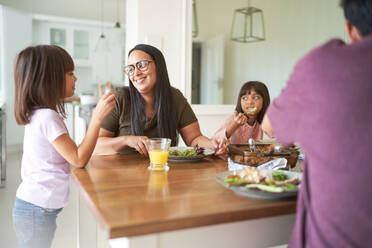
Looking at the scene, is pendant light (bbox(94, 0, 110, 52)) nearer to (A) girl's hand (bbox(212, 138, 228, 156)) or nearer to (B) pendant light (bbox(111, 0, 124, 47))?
(B) pendant light (bbox(111, 0, 124, 47))

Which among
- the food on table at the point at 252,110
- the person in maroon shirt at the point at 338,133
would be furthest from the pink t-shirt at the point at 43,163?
the food on table at the point at 252,110

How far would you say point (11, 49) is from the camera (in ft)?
17.9

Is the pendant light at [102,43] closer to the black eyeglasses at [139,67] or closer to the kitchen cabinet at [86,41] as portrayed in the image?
the kitchen cabinet at [86,41]

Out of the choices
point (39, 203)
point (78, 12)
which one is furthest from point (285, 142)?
point (78, 12)

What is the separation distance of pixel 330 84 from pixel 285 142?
19 centimetres

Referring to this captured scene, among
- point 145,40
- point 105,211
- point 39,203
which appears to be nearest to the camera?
point 105,211

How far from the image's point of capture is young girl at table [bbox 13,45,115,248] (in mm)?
1235

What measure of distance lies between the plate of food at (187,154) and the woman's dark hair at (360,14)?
2.63 feet

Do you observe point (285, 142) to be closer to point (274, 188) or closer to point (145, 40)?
point (274, 188)

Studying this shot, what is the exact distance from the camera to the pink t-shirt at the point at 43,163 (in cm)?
123

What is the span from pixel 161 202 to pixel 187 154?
610 millimetres

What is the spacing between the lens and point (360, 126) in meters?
0.65

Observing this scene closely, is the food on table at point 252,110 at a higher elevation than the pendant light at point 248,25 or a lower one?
lower

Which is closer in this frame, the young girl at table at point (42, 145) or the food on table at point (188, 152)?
the young girl at table at point (42, 145)
